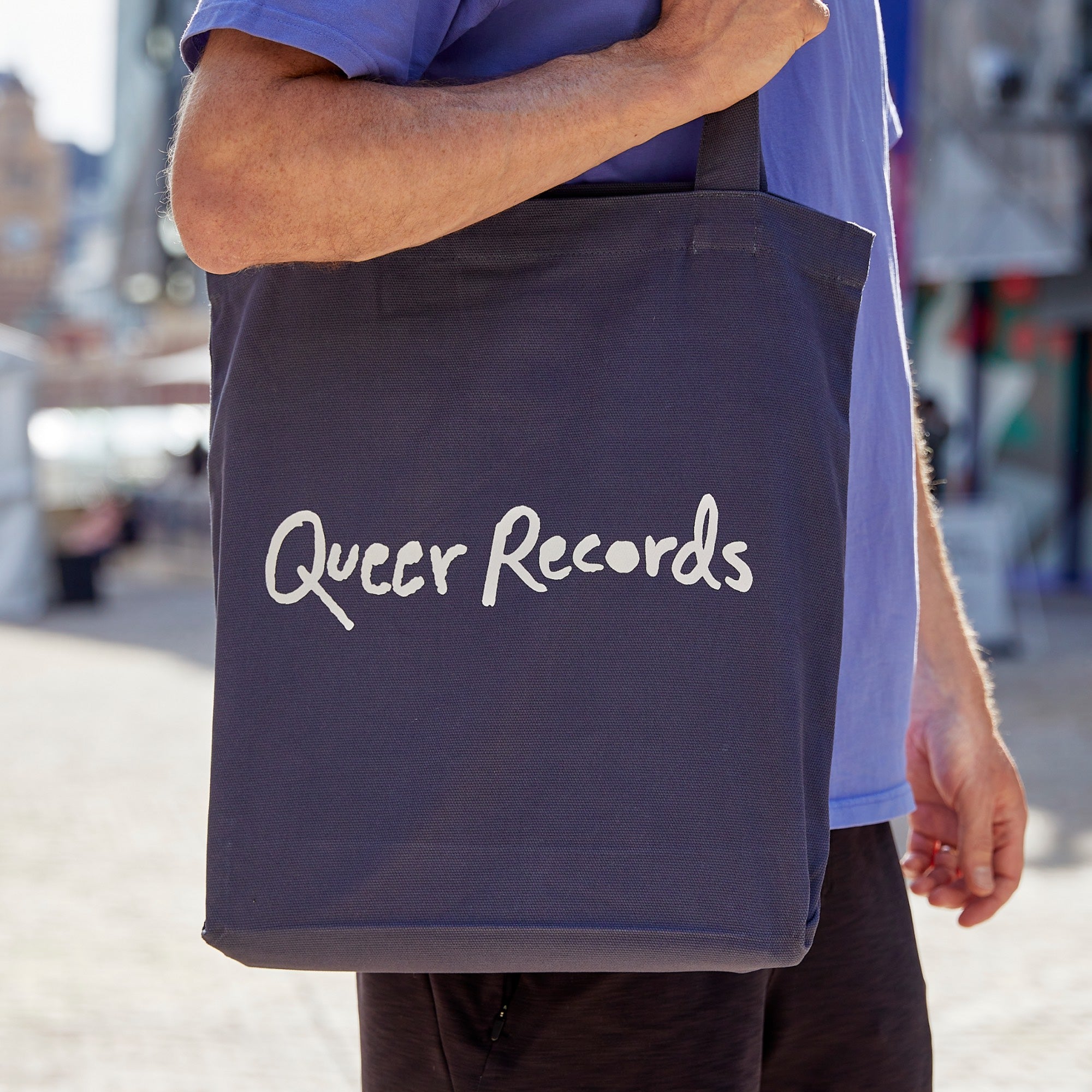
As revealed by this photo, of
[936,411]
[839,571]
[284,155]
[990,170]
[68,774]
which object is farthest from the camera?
[990,170]

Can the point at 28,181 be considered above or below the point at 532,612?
above

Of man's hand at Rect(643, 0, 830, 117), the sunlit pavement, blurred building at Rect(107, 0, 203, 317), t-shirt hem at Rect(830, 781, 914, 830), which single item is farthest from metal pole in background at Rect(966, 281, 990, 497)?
man's hand at Rect(643, 0, 830, 117)

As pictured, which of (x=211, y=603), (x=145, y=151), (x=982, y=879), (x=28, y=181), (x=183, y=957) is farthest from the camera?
(x=28, y=181)

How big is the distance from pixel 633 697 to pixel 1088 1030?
10.7ft

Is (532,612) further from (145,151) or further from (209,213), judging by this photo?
(145,151)

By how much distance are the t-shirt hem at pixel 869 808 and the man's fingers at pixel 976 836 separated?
0.70 feet

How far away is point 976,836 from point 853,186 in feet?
2.30

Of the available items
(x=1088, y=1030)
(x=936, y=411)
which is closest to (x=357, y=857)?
(x=1088, y=1030)

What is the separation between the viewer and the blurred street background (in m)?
3.78

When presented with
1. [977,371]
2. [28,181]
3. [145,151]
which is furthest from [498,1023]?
[28,181]

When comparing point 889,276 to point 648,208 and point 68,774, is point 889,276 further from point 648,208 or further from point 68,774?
point 68,774

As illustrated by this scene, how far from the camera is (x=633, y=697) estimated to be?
0.99 m

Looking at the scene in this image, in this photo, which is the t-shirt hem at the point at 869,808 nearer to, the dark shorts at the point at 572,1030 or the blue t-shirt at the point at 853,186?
the blue t-shirt at the point at 853,186

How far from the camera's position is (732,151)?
104 centimetres
